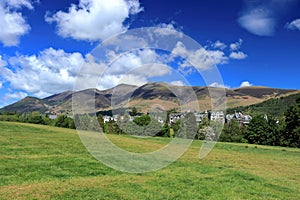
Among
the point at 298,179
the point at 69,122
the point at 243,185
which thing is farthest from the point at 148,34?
the point at 69,122

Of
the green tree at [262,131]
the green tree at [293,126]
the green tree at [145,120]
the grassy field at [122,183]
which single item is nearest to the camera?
the grassy field at [122,183]

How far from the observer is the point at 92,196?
541 inches

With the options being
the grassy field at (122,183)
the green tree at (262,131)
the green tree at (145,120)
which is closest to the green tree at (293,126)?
the green tree at (262,131)

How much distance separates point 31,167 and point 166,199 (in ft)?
33.3

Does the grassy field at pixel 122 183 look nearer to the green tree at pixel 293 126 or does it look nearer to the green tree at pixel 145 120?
the green tree at pixel 145 120

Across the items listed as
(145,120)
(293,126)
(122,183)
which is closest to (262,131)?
(293,126)

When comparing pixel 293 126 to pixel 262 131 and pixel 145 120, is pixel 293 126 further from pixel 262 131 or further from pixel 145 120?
pixel 145 120

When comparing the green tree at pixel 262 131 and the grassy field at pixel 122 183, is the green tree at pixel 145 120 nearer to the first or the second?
the grassy field at pixel 122 183

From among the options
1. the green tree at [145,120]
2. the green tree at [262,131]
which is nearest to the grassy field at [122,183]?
the green tree at [145,120]

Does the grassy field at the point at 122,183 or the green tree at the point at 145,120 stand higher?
the green tree at the point at 145,120

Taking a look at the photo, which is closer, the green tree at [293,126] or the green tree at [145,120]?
the green tree at [145,120]

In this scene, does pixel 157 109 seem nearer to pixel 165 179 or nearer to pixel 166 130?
pixel 165 179

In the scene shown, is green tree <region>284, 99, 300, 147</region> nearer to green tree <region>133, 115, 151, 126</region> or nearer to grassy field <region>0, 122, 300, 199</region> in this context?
green tree <region>133, 115, 151, 126</region>

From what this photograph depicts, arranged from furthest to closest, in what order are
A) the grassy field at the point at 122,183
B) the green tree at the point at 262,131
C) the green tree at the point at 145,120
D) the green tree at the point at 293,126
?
1. the green tree at the point at 262,131
2. the green tree at the point at 293,126
3. the green tree at the point at 145,120
4. the grassy field at the point at 122,183
